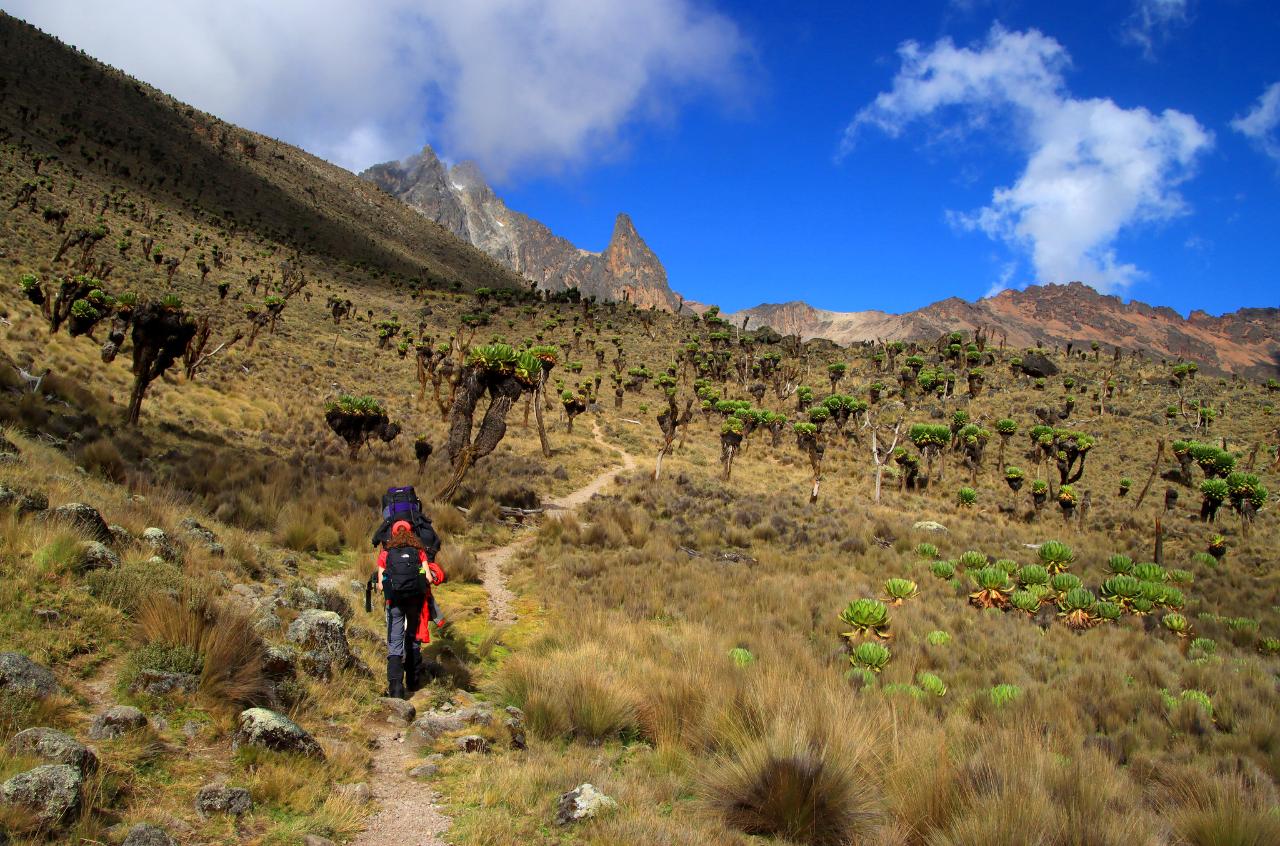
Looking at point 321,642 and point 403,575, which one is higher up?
point 403,575

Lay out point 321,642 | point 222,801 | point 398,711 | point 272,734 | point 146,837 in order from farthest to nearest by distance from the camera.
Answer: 1. point 321,642
2. point 398,711
3. point 272,734
4. point 222,801
5. point 146,837

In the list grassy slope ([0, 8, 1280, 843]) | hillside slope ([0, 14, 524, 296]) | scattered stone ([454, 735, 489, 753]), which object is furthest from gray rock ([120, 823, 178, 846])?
hillside slope ([0, 14, 524, 296])

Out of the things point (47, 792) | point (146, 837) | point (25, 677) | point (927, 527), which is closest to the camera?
point (47, 792)

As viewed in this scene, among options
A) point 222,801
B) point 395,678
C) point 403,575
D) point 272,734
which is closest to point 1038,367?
point 403,575

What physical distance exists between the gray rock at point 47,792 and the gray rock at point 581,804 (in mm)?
2600

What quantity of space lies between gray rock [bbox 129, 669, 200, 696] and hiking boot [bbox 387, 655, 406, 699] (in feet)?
6.08

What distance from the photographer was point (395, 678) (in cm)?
607

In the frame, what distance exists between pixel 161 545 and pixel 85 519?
0.76 meters

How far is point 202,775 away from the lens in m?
3.79

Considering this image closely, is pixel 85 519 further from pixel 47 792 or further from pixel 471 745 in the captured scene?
pixel 471 745

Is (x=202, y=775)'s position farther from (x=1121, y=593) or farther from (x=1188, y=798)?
(x=1121, y=593)

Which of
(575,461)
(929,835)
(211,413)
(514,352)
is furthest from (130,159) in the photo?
(929,835)

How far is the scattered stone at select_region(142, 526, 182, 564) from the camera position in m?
6.41

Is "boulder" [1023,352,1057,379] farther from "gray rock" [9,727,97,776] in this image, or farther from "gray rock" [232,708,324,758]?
"gray rock" [9,727,97,776]
